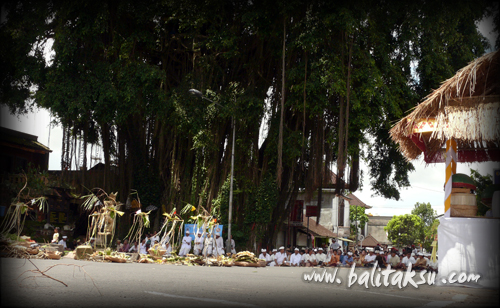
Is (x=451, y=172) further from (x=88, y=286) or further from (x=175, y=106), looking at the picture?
(x=175, y=106)

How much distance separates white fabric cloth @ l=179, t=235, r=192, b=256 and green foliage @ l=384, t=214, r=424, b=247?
1877 inches

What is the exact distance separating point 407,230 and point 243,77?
46.9m

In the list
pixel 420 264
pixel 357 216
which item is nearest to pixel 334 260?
pixel 420 264

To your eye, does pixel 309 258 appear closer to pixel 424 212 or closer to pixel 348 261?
pixel 348 261

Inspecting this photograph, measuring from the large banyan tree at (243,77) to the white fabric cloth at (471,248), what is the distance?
10.7 metres

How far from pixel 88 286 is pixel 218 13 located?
52.1 feet

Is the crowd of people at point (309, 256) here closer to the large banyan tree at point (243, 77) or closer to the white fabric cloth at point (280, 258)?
the white fabric cloth at point (280, 258)

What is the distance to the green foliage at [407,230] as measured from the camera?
205ft

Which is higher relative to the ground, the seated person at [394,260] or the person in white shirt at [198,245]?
the person in white shirt at [198,245]

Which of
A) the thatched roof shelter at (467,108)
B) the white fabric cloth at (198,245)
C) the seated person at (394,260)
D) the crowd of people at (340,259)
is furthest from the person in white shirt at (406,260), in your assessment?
the thatched roof shelter at (467,108)

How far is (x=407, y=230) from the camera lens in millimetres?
63312

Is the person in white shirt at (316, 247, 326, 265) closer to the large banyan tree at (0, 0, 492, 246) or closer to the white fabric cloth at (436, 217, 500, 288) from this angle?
the large banyan tree at (0, 0, 492, 246)

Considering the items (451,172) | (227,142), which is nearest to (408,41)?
(227,142)

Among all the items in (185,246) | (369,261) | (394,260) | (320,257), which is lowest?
(369,261)
